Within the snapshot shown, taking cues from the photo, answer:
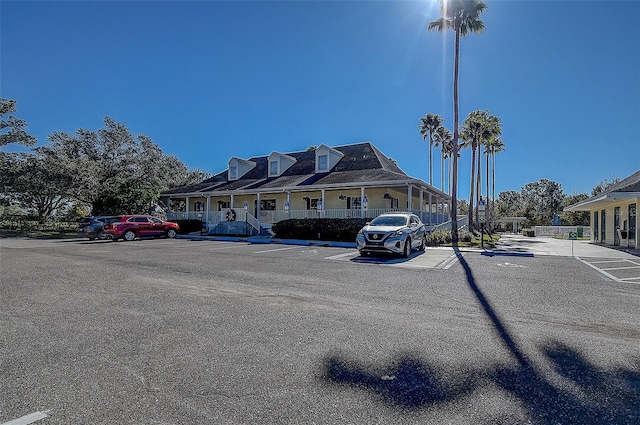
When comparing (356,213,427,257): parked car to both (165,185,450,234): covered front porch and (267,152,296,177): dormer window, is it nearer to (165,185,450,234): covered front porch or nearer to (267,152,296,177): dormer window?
(165,185,450,234): covered front porch

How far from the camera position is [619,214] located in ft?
68.4

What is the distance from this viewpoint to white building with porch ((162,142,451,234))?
2281 cm

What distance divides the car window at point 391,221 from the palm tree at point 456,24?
287 inches

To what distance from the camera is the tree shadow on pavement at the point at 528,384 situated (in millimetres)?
2678

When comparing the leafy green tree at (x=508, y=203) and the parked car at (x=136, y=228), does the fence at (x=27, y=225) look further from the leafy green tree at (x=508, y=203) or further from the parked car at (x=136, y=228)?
the leafy green tree at (x=508, y=203)

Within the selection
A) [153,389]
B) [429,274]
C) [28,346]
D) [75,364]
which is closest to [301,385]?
[153,389]

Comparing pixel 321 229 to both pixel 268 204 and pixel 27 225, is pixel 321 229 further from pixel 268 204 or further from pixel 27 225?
pixel 27 225

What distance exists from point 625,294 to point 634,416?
5.94 metres

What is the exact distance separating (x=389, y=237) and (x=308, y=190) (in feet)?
39.5

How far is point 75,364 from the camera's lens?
3.55 m

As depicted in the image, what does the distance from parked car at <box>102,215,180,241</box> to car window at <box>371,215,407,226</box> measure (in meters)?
16.8

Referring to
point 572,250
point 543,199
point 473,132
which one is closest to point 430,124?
point 473,132

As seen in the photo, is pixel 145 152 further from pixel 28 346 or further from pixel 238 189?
pixel 28 346

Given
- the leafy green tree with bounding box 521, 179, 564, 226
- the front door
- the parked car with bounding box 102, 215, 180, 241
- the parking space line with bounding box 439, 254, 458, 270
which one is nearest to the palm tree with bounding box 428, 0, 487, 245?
the parking space line with bounding box 439, 254, 458, 270
